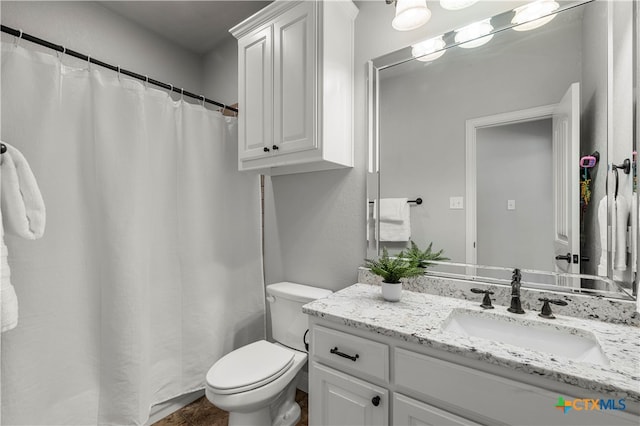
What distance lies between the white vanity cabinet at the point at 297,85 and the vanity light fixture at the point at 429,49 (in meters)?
0.37

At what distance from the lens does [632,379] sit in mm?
653

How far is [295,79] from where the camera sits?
1469 millimetres

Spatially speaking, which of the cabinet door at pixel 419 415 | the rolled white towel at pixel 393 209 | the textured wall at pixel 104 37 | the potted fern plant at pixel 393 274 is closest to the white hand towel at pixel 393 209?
the rolled white towel at pixel 393 209

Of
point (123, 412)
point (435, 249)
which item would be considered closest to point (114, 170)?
point (123, 412)

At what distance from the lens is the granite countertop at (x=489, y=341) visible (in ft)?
2.21

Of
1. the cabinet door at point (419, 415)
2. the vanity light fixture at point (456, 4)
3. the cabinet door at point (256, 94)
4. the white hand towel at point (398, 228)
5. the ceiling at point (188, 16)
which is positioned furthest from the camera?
the ceiling at point (188, 16)

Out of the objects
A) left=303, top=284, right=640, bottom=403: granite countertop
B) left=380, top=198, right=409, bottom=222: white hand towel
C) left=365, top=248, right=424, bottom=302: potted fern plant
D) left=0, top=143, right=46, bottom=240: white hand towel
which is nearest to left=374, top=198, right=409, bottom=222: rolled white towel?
left=380, top=198, right=409, bottom=222: white hand towel

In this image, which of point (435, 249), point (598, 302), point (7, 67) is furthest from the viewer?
point (435, 249)

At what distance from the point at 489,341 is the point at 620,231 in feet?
2.18

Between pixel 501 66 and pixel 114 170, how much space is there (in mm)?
1950

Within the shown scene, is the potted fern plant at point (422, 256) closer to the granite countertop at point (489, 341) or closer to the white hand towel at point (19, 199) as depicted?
the granite countertop at point (489, 341)

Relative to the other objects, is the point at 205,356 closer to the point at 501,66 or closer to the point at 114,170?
the point at 114,170

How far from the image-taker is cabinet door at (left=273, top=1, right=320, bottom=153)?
1.41 metres

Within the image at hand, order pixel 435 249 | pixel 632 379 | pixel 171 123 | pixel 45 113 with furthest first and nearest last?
pixel 171 123 → pixel 435 249 → pixel 45 113 → pixel 632 379
